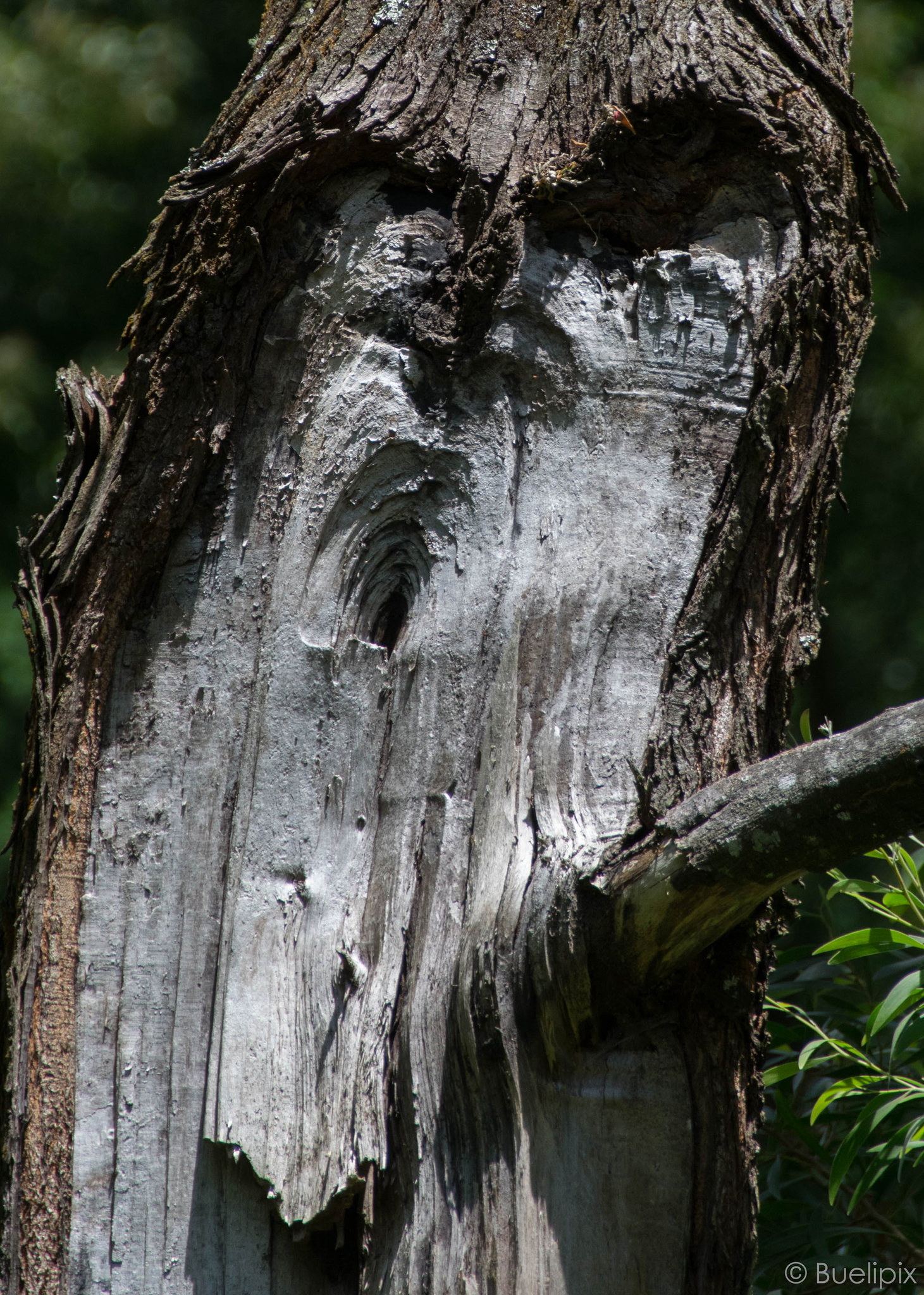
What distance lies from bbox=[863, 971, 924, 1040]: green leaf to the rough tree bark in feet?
2.03

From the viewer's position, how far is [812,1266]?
2.14 m

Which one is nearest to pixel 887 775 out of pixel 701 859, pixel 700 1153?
pixel 701 859

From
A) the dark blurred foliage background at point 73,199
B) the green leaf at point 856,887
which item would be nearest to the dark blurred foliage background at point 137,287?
the dark blurred foliage background at point 73,199

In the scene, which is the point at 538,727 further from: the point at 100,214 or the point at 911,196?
the point at 100,214

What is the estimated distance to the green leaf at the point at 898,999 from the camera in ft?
5.87

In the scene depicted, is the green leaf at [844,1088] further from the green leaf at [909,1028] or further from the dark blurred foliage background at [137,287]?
the dark blurred foliage background at [137,287]

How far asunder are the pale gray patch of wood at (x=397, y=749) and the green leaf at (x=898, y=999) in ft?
2.41

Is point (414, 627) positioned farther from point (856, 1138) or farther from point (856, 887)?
point (856, 1138)

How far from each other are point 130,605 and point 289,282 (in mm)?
461

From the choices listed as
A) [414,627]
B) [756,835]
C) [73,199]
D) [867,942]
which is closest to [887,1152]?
[867,942]

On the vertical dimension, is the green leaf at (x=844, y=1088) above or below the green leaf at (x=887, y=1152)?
above

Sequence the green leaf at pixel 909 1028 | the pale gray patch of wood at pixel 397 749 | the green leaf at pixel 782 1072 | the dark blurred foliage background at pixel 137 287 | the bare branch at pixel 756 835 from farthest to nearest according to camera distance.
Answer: the dark blurred foliage background at pixel 137 287 < the green leaf at pixel 782 1072 < the green leaf at pixel 909 1028 < the pale gray patch of wood at pixel 397 749 < the bare branch at pixel 756 835

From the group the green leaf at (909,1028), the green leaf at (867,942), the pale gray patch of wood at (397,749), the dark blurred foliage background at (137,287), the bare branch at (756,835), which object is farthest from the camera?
the dark blurred foliage background at (137,287)

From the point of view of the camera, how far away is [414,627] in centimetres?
136
